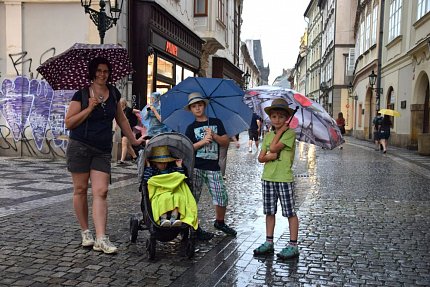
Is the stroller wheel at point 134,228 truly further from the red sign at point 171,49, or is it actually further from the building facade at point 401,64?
the building facade at point 401,64

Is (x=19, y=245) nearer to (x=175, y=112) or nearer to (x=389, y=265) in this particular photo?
(x=175, y=112)

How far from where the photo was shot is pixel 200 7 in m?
21.6

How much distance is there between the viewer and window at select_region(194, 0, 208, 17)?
21.5 meters

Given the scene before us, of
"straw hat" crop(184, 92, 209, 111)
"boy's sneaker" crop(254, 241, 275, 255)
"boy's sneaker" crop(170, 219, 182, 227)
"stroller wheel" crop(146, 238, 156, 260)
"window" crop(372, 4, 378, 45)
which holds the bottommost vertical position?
"boy's sneaker" crop(254, 241, 275, 255)

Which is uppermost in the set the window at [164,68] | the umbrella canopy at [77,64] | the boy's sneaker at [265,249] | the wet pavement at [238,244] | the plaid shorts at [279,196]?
the window at [164,68]

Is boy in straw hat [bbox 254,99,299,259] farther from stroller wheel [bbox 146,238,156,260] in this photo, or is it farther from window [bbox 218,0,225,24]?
window [bbox 218,0,225,24]

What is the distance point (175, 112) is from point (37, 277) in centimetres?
241

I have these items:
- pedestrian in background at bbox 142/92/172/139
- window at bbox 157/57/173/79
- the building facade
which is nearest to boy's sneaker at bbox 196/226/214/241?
pedestrian in background at bbox 142/92/172/139

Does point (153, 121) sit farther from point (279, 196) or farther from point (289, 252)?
point (289, 252)

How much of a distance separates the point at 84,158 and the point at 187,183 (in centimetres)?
110

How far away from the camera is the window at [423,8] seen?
1831 centimetres

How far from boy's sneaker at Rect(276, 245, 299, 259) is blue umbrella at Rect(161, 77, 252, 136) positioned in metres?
1.45

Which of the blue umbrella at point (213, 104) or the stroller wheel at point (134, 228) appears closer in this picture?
the stroller wheel at point (134, 228)

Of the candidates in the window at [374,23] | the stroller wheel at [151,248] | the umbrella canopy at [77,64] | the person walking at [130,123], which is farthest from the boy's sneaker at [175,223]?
the window at [374,23]
